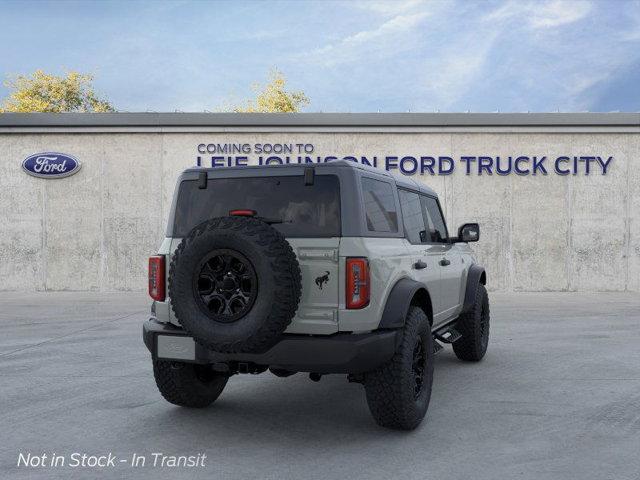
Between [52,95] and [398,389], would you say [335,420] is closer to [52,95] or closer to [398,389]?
[398,389]

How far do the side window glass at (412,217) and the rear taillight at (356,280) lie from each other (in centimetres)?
104

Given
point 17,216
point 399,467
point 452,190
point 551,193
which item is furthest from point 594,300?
point 17,216

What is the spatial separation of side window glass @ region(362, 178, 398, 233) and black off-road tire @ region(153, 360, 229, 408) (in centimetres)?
166

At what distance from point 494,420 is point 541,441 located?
1.69 feet

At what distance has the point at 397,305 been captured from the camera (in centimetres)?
405

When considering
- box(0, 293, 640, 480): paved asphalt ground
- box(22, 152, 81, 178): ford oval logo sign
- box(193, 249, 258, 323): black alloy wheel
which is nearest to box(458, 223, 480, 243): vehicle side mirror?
box(0, 293, 640, 480): paved asphalt ground

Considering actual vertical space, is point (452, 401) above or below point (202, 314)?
below

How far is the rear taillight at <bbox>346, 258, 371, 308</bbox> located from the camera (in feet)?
12.5

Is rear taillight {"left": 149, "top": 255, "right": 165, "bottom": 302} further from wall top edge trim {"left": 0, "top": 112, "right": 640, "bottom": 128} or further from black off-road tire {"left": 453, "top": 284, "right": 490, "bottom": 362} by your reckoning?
wall top edge trim {"left": 0, "top": 112, "right": 640, "bottom": 128}

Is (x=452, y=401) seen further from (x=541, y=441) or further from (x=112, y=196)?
(x=112, y=196)

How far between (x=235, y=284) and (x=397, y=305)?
1.08 m

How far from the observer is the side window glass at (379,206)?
4.20 meters

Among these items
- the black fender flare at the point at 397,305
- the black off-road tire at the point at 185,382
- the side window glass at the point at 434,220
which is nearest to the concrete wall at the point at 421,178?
the side window glass at the point at 434,220

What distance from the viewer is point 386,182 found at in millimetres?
4699
